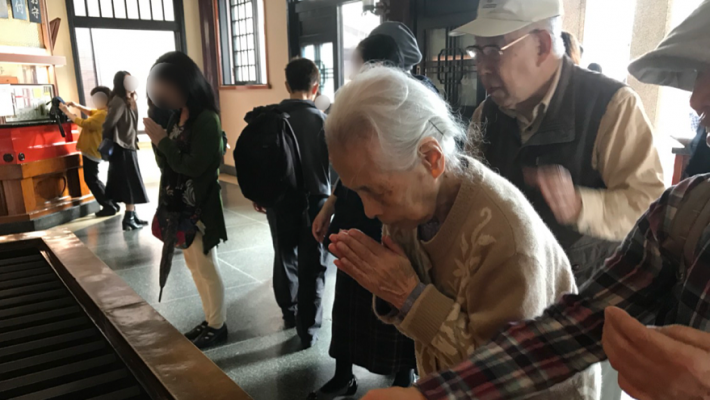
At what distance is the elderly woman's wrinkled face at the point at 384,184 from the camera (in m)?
0.93

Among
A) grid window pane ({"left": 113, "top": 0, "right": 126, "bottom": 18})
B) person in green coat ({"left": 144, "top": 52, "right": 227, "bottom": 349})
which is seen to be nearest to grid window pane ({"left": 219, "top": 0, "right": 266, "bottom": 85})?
grid window pane ({"left": 113, "top": 0, "right": 126, "bottom": 18})

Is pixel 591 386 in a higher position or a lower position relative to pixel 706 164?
lower

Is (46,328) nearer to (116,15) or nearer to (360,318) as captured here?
(360,318)

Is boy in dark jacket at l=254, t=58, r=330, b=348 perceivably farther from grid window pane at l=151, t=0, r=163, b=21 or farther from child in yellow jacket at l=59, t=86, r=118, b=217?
grid window pane at l=151, t=0, r=163, b=21

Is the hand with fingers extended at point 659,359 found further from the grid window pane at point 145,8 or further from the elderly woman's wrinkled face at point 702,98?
the grid window pane at point 145,8

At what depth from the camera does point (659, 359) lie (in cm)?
55

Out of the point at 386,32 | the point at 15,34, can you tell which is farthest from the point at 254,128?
the point at 15,34

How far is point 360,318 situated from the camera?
1.95 metres

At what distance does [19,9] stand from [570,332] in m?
7.18

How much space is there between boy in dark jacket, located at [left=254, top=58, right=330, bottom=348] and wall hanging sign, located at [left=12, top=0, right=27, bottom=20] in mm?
5174

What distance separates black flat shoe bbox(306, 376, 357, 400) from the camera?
2.16 metres

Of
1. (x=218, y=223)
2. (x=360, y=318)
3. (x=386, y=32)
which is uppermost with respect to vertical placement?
(x=386, y=32)

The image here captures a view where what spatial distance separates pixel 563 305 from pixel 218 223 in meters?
1.98

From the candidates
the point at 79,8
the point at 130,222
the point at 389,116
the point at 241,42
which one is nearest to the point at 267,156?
the point at 389,116
